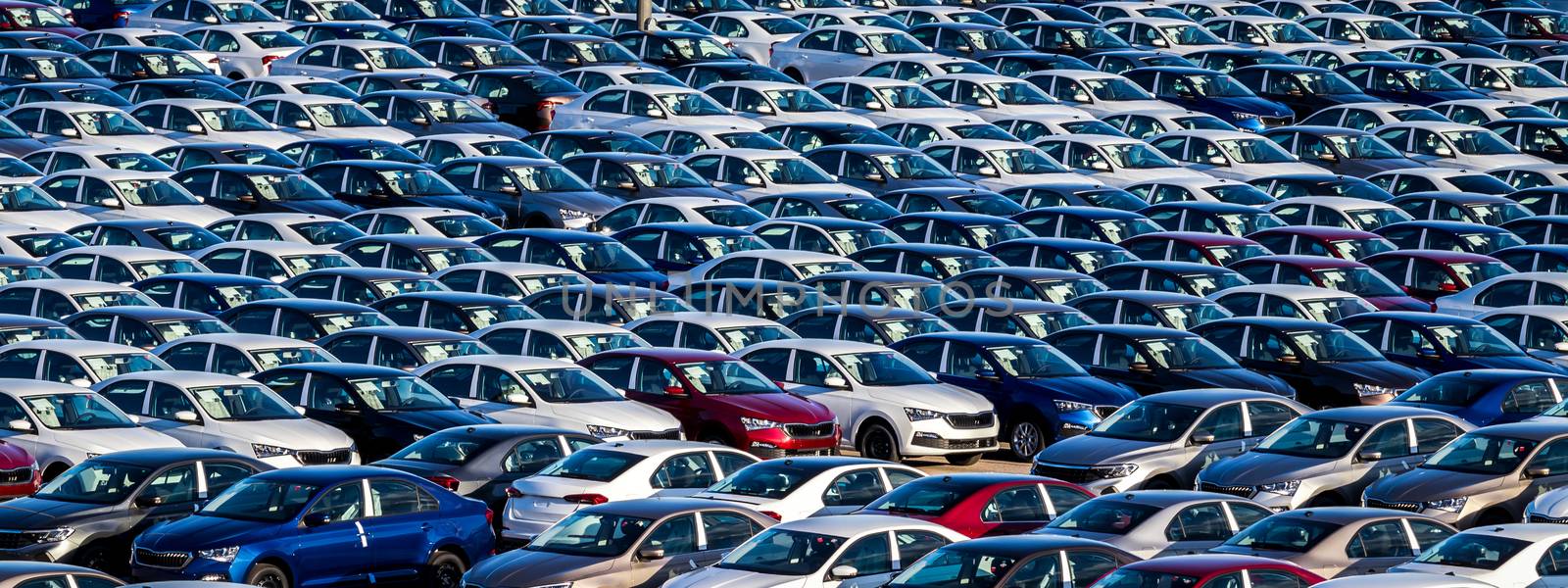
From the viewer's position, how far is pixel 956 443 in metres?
24.5

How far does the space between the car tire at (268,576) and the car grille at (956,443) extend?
316 inches

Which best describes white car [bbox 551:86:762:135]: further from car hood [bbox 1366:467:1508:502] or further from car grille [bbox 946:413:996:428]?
car hood [bbox 1366:467:1508:502]

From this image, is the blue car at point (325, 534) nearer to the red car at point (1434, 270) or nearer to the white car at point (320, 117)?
the red car at point (1434, 270)

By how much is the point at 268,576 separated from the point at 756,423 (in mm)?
6897

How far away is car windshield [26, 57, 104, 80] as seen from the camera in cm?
4166

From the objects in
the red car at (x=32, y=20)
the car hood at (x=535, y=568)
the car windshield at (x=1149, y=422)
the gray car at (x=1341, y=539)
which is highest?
the gray car at (x=1341, y=539)

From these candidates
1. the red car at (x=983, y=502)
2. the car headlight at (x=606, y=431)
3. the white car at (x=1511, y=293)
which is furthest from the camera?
the white car at (x=1511, y=293)

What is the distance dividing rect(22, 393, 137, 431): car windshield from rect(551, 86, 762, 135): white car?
19.3 m

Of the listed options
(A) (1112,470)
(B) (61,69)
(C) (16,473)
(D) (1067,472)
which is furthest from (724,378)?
(B) (61,69)

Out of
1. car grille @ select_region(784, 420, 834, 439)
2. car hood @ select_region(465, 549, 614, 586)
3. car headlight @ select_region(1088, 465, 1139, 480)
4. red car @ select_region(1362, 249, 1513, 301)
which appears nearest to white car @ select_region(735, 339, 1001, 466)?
car grille @ select_region(784, 420, 834, 439)

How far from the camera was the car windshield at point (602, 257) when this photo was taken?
101ft

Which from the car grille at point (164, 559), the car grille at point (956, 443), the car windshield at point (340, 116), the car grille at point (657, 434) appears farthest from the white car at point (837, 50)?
the car grille at point (164, 559)

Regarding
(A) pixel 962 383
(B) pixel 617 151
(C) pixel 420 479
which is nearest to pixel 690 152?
(B) pixel 617 151

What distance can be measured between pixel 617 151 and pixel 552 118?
4.32 m
